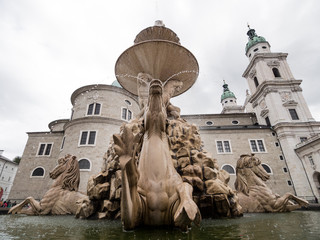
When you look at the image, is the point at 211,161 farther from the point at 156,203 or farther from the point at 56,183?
the point at 56,183

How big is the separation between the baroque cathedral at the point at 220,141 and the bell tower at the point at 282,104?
0.36ft

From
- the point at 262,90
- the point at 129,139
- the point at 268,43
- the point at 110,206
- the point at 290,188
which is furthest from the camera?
the point at 268,43

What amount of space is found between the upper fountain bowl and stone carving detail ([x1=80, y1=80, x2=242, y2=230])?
260 centimetres

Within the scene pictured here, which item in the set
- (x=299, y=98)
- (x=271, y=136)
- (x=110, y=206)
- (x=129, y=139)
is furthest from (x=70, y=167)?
(x=299, y=98)

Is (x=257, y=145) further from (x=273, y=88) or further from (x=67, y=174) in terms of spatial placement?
(x=67, y=174)

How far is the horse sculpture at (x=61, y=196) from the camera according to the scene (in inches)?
243

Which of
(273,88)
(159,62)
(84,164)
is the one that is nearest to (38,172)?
(84,164)

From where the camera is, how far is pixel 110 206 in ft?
14.1

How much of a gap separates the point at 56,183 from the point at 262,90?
112 ft

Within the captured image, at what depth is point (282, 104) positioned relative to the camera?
28531 millimetres

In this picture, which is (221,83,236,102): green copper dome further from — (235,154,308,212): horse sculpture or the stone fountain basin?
(235,154,308,212): horse sculpture

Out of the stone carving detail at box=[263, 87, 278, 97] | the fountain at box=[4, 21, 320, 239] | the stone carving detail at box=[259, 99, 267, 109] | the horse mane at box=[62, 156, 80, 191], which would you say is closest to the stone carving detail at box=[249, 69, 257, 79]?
the stone carving detail at box=[263, 87, 278, 97]

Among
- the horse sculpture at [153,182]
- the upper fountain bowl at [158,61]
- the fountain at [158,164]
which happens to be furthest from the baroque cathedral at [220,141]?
the horse sculpture at [153,182]

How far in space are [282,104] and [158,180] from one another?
1294 inches
